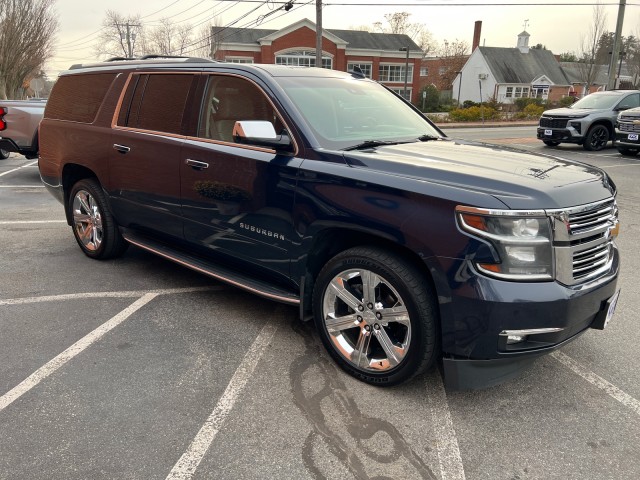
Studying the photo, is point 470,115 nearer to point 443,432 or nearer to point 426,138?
point 426,138

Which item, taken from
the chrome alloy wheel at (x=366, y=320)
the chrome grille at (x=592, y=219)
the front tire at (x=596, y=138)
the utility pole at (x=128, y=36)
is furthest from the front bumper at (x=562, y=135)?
the utility pole at (x=128, y=36)

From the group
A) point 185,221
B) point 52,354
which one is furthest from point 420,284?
point 52,354

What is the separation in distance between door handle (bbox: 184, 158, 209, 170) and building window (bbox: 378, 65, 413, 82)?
55611 mm

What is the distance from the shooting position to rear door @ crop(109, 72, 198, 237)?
14.0 feet

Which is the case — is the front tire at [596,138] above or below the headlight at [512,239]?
below

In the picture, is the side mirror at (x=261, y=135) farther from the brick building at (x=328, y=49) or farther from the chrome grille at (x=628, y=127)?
the brick building at (x=328, y=49)

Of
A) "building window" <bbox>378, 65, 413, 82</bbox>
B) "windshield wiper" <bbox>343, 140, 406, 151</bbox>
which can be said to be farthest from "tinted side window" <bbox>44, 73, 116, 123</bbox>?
"building window" <bbox>378, 65, 413, 82</bbox>

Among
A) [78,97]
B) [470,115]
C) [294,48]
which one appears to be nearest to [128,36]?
[294,48]

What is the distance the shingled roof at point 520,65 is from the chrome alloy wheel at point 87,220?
62619 mm

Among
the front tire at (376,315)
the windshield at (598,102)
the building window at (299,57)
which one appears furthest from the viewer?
the building window at (299,57)

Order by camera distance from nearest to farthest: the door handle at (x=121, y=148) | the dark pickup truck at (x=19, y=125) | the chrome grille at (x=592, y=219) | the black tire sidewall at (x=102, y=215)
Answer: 1. the chrome grille at (x=592, y=219)
2. the door handle at (x=121, y=148)
3. the black tire sidewall at (x=102, y=215)
4. the dark pickup truck at (x=19, y=125)

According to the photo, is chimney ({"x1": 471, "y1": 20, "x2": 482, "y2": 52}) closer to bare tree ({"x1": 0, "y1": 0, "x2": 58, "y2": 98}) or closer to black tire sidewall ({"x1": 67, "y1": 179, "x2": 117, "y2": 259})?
bare tree ({"x1": 0, "y1": 0, "x2": 58, "y2": 98})

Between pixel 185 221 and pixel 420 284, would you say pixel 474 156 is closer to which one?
pixel 420 284

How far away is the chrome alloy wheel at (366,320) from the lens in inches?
119
